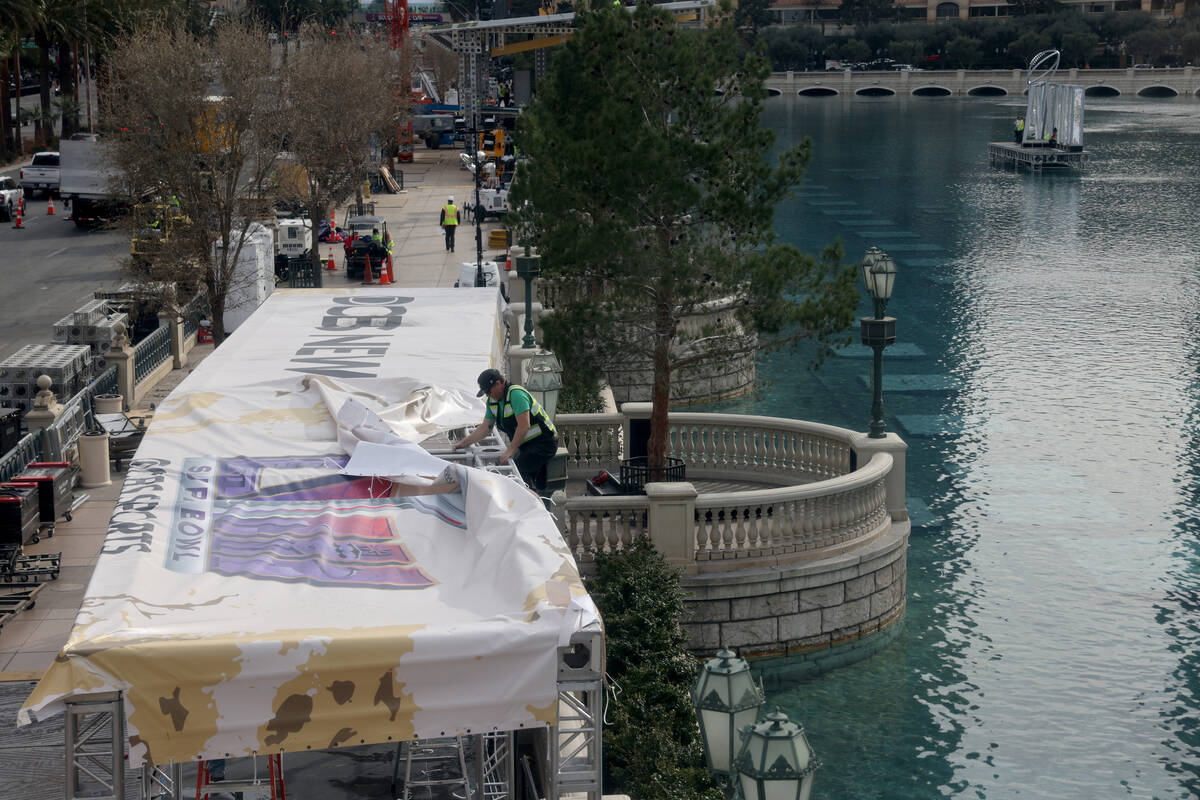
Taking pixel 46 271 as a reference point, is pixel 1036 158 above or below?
above

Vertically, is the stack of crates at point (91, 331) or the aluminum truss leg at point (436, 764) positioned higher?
the stack of crates at point (91, 331)

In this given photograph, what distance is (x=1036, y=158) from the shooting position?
271ft

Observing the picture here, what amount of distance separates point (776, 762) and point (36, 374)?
24.4 metres

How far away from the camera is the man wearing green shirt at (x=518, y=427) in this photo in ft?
42.9

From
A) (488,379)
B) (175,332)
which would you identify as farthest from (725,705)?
(175,332)

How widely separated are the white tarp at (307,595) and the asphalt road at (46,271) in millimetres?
25518

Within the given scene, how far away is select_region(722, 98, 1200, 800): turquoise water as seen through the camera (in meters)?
17.1

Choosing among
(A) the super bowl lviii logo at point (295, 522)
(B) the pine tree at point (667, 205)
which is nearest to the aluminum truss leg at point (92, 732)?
(A) the super bowl lviii logo at point (295, 522)

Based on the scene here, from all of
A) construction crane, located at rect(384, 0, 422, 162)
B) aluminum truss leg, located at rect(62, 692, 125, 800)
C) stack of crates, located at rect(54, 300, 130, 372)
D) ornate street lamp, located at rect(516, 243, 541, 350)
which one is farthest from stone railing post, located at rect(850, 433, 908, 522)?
construction crane, located at rect(384, 0, 422, 162)

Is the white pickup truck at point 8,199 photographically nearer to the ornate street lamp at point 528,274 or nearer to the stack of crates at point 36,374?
the stack of crates at point 36,374

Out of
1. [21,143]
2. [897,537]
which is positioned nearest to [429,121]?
[21,143]

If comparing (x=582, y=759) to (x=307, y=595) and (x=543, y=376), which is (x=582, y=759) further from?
(x=543, y=376)

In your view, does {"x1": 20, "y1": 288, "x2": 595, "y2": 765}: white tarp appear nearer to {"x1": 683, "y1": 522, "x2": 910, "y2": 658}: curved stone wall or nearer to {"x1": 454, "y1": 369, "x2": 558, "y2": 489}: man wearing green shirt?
{"x1": 454, "y1": 369, "x2": 558, "y2": 489}: man wearing green shirt

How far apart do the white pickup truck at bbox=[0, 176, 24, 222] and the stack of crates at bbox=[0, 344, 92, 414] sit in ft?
110
